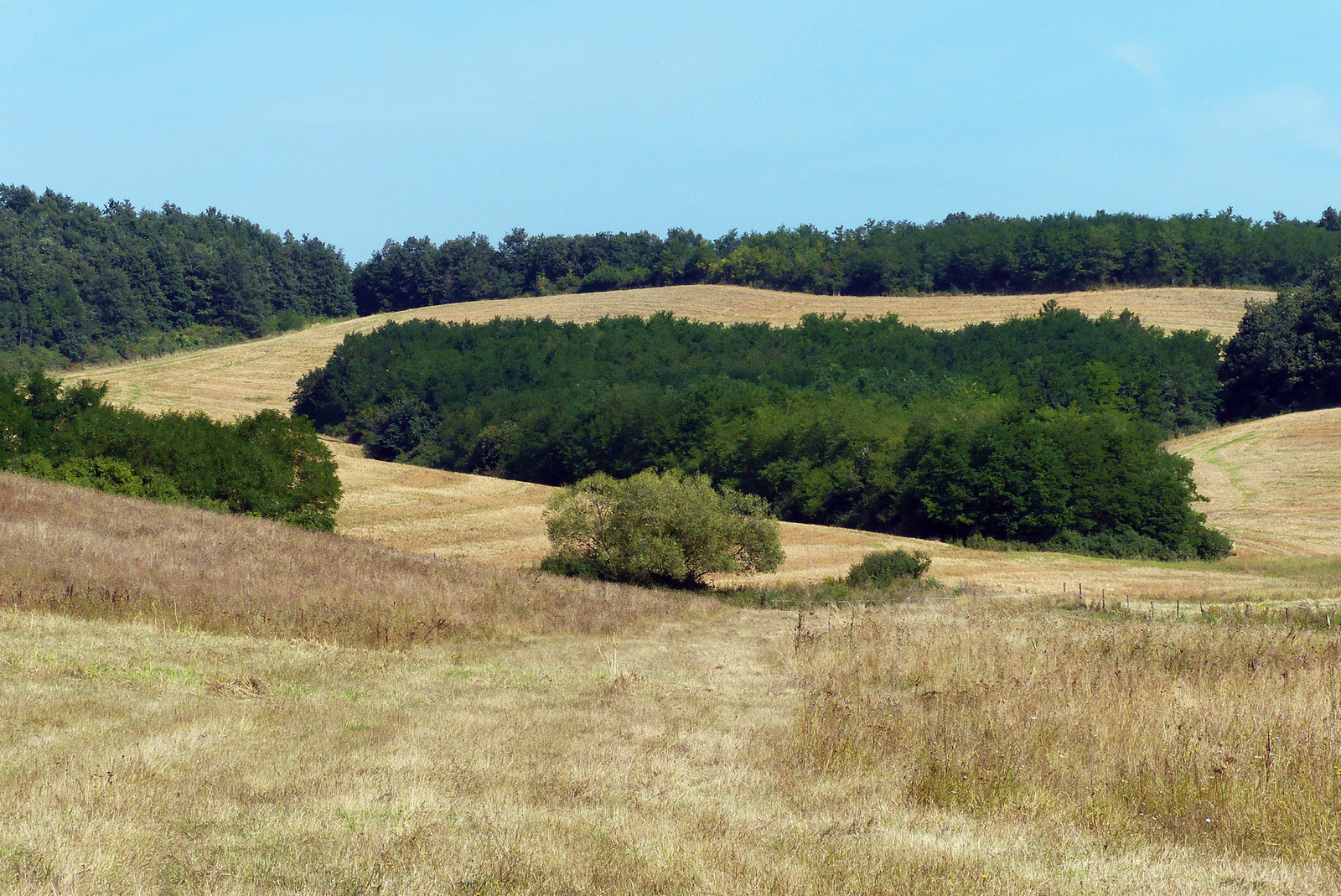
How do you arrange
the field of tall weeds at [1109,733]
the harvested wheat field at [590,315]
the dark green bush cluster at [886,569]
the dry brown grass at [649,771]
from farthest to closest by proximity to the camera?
the harvested wheat field at [590,315], the dark green bush cluster at [886,569], the field of tall weeds at [1109,733], the dry brown grass at [649,771]

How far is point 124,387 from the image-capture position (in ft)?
309

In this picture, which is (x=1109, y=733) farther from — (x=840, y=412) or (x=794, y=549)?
(x=840, y=412)

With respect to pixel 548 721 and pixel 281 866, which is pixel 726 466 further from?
pixel 281 866

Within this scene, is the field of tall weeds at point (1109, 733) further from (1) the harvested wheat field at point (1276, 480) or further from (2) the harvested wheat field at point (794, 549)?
(1) the harvested wheat field at point (1276, 480)

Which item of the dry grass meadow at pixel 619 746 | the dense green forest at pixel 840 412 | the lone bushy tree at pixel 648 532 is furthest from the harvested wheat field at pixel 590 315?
the dry grass meadow at pixel 619 746

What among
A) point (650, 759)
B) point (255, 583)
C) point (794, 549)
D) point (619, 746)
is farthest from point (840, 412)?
point (650, 759)

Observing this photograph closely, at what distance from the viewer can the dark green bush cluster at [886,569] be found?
37031mm

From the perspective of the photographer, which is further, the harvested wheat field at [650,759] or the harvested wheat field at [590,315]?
the harvested wheat field at [590,315]

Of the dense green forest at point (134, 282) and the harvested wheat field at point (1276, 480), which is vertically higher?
the dense green forest at point (134, 282)

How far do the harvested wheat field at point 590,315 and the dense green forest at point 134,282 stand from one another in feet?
35.5


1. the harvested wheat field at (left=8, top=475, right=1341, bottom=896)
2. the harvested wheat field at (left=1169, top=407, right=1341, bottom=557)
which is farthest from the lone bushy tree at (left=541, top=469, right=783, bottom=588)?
the harvested wheat field at (left=1169, top=407, right=1341, bottom=557)

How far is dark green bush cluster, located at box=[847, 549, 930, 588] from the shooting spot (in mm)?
37031

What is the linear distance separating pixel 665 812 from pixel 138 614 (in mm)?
12138

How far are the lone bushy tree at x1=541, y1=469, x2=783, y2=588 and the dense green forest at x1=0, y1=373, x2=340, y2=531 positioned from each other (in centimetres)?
1412
